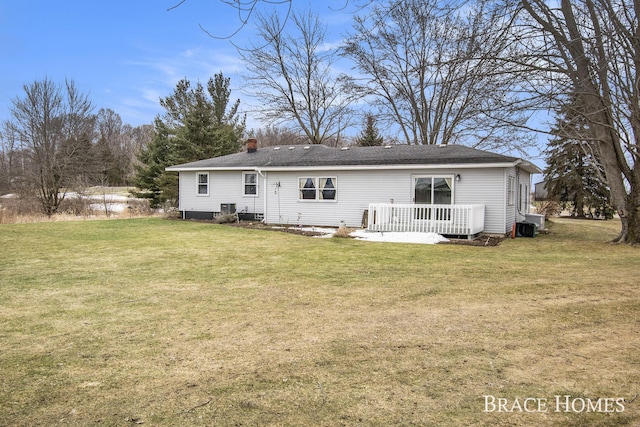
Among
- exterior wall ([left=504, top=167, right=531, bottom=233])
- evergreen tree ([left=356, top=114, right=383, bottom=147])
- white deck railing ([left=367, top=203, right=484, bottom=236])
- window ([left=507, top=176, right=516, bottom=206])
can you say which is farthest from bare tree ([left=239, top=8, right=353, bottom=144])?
white deck railing ([left=367, top=203, right=484, bottom=236])

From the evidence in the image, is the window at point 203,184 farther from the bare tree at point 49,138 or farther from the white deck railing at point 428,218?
the bare tree at point 49,138

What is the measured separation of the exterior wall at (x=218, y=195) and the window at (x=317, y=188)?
2169 mm

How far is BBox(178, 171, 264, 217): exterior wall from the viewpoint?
1839 cm

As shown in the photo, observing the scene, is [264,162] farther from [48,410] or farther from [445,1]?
[48,410]

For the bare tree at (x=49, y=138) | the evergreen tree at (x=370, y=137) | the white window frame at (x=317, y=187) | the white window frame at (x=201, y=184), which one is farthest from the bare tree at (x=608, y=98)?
the bare tree at (x=49, y=138)

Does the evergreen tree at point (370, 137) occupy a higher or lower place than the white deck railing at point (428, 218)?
higher

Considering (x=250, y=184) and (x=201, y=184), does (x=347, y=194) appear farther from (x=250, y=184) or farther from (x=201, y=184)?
(x=201, y=184)

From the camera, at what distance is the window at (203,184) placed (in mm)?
19422

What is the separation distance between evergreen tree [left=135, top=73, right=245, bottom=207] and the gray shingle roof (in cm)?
628

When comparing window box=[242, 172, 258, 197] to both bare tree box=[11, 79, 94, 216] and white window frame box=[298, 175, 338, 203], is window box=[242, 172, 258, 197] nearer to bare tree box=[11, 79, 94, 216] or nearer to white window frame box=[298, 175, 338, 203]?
white window frame box=[298, 175, 338, 203]

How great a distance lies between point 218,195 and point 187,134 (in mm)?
8696

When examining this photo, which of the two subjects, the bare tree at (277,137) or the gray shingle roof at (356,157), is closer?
the gray shingle roof at (356,157)

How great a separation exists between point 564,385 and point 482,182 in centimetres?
1209

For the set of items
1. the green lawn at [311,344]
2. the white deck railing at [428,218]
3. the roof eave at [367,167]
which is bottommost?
the green lawn at [311,344]
